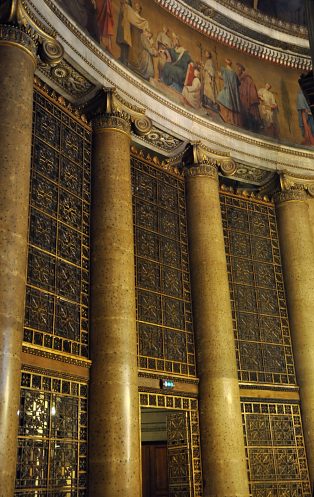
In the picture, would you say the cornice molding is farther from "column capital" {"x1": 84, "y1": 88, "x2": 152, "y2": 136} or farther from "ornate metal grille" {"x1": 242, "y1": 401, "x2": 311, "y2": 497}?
"ornate metal grille" {"x1": 242, "y1": 401, "x2": 311, "y2": 497}

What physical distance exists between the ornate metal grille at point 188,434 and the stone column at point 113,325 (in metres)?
1.39

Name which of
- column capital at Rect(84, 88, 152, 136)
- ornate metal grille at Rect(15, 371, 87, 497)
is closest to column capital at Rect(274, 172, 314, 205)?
column capital at Rect(84, 88, 152, 136)

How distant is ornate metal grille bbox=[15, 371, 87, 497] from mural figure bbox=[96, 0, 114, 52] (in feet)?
23.7

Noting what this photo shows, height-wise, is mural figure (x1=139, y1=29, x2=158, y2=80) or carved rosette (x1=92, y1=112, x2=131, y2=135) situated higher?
mural figure (x1=139, y1=29, x2=158, y2=80)

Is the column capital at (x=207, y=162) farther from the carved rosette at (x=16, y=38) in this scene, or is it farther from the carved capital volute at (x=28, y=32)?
the carved rosette at (x=16, y=38)

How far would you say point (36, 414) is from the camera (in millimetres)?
9227

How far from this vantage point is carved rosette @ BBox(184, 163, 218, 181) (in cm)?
1446

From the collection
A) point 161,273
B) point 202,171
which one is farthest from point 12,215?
point 202,171

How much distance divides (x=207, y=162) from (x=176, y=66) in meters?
2.56

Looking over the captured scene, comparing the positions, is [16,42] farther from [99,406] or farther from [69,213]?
[99,406]

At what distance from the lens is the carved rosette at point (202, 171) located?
1446 cm

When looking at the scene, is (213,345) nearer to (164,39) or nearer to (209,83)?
(209,83)

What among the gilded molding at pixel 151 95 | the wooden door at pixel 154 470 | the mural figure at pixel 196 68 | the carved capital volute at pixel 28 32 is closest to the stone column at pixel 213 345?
the gilded molding at pixel 151 95

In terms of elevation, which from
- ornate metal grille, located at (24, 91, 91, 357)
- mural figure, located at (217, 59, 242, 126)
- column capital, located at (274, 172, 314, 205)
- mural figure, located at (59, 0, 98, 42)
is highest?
mural figure, located at (217, 59, 242, 126)
